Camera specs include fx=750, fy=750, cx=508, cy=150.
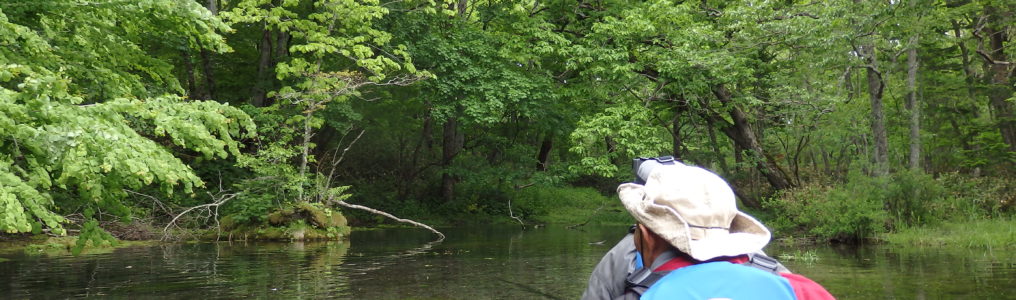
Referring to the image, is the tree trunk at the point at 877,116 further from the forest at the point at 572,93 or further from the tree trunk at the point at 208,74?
the tree trunk at the point at 208,74

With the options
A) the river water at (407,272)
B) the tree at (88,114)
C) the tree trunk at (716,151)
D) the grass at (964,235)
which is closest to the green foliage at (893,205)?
the grass at (964,235)

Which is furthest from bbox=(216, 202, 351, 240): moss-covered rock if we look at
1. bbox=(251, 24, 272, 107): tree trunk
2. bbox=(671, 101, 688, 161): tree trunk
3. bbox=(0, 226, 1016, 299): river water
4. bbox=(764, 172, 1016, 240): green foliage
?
bbox=(764, 172, 1016, 240): green foliage

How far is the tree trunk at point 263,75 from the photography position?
2475 centimetres

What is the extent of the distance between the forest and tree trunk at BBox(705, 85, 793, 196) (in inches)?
2.6

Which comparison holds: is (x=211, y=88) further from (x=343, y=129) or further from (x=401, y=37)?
(x=401, y=37)

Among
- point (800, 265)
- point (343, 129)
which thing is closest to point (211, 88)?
point (343, 129)

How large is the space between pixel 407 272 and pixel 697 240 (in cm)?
1046

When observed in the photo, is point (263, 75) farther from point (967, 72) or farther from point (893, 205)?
point (967, 72)

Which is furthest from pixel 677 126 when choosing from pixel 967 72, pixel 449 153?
pixel 449 153

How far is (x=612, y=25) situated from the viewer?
873 inches

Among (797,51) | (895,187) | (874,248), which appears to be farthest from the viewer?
(797,51)

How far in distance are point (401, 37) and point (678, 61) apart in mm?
8973

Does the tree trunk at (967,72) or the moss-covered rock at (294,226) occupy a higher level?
the tree trunk at (967,72)

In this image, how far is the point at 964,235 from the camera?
15.2 m
